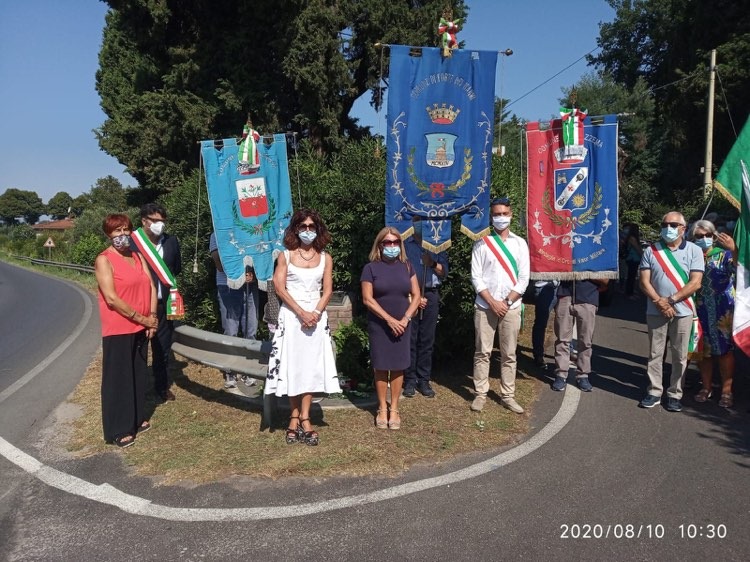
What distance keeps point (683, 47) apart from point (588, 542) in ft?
80.9

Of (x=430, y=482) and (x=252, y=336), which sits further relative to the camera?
(x=252, y=336)

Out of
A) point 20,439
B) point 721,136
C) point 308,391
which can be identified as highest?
point 721,136

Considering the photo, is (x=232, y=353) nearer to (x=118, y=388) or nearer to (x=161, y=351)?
(x=118, y=388)

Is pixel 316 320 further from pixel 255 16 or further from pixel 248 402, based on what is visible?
pixel 255 16

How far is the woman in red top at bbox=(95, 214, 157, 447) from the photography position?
4605 millimetres

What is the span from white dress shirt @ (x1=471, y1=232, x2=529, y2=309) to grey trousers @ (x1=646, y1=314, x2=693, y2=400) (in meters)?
1.36

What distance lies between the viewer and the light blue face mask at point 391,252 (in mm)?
4922

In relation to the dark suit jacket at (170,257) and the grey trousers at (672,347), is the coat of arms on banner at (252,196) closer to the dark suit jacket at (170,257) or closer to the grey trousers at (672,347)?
the dark suit jacket at (170,257)

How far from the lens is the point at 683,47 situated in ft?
73.0

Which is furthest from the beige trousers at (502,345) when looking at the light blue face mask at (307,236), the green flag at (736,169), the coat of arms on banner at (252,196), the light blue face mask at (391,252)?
the coat of arms on banner at (252,196)

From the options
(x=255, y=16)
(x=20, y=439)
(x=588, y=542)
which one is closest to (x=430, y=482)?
(x=588, y=542)

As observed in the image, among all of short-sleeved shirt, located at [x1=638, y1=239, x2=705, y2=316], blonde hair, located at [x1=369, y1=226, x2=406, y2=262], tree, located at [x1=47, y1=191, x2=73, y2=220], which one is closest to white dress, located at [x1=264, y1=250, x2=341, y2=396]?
blonde hair, located at [x1=369, y1=226, x2=406, y2=262]

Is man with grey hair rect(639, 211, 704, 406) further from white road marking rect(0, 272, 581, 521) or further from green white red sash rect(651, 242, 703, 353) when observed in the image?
white road marking rect(0, 272, 581, 521)

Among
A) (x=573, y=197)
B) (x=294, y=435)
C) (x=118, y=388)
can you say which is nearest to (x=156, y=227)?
(x=118, y=388)
